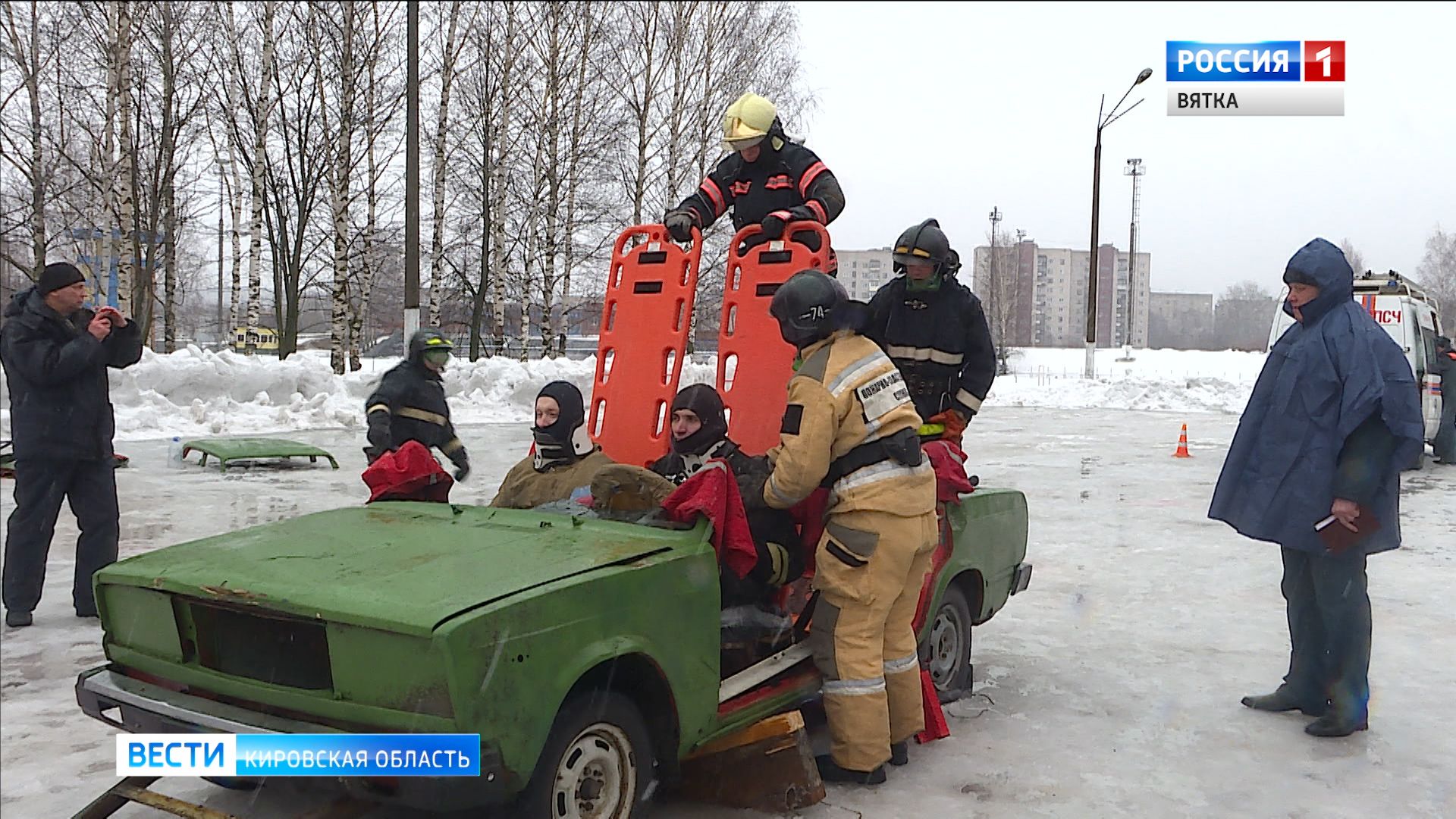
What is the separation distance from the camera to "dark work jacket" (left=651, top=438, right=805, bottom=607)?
3805 mm

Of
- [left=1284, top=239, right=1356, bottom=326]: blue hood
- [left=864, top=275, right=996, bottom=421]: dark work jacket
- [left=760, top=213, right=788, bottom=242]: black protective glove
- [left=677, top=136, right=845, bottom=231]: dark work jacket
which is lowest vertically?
[left=864, top=275, right=996, bottom=421]: dark work jacket

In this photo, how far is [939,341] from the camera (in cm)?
518

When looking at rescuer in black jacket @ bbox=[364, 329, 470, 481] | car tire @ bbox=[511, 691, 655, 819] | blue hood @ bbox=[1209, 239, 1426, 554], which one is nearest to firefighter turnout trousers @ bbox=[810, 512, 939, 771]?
car tire @ bbox=[511, 691, 655, 819]

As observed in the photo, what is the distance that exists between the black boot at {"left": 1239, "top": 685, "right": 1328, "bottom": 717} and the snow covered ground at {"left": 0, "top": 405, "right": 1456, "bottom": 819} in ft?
0.34

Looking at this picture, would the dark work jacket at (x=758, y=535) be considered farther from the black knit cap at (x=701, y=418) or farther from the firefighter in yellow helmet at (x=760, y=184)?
the firefighter in yellow helmet at (x=760, y=184)

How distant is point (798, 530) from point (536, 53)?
23.6 metres

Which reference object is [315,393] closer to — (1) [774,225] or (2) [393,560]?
(1) [774,225]

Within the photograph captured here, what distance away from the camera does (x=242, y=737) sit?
2.68 meters

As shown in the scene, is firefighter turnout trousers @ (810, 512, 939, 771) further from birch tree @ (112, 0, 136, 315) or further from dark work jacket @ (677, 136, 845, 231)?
birch tree @ (112, 0, 136, 315)

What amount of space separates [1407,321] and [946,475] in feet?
40.5

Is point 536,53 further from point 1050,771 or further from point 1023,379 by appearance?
point 1050,771

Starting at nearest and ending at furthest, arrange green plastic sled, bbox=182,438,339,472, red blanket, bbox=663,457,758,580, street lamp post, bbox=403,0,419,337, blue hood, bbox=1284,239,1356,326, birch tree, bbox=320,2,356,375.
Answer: red blanket, bbox=663,457,758,580
blue hood, bbox=1284,239,1356,326
green plastic sled, bbox=182,438,339,472
street lamp post, bbox=403,0,419,337
birch tree, bbox=320,2,356,375

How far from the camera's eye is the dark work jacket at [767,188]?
221 inches

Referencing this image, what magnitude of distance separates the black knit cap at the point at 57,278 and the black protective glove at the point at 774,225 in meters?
3.57
